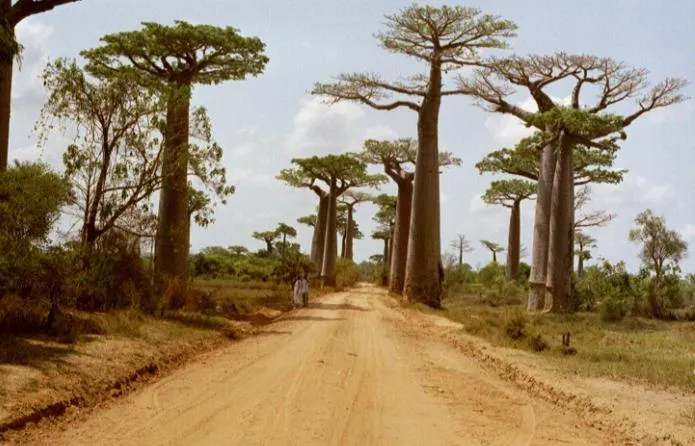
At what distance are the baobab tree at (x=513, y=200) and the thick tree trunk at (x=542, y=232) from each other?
445 inches

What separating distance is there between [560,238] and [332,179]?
1577 centimetres

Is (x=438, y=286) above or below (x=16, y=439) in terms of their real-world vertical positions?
above

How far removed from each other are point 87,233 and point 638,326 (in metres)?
11.2

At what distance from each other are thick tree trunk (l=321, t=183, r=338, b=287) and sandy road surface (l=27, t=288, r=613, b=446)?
72.4 ft

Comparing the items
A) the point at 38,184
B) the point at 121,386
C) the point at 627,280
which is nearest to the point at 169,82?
the point at 38,184

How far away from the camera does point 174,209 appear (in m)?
13.8

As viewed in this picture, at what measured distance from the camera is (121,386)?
21.0 feet

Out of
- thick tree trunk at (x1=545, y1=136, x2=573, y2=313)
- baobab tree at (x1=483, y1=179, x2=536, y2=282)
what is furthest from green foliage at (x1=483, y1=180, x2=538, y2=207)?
thick tree trunk at (x1=545, y1=136, x2=573, y2=313)

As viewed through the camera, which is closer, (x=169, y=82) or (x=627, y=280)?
(x=169, y=82)

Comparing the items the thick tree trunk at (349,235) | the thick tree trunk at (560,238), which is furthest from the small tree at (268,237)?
the thick tree trunk at (560,238)

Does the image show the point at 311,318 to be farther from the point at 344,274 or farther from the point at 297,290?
the point at 344,274

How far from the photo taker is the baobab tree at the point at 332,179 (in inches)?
1185

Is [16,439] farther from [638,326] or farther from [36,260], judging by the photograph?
[638,326]

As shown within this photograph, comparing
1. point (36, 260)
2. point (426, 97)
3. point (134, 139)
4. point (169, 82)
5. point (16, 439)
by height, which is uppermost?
point (426, 97)
